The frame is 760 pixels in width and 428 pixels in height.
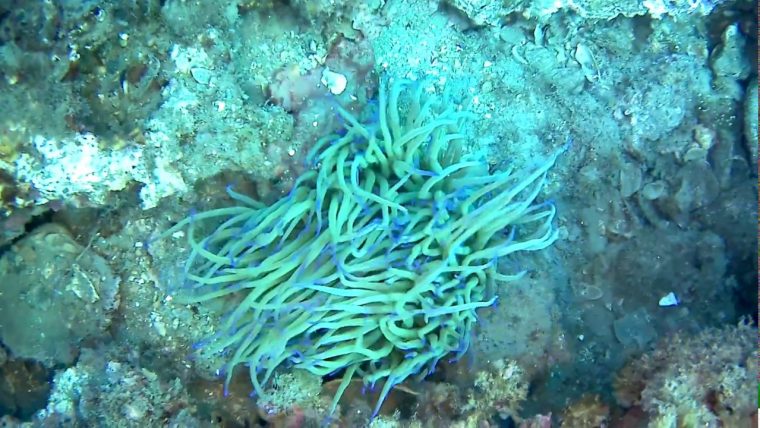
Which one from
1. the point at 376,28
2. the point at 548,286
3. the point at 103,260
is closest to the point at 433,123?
the point at 376,28

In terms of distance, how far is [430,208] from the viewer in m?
3.37

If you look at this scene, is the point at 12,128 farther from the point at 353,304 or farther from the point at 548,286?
the point at 548,286

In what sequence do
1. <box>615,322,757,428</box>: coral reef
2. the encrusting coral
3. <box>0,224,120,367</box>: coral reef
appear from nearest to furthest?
<box>615,322,757,428</box>: coral reef
the encrusting coral
<box>0,224,120,367</box>: coral reef

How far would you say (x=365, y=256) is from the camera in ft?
10.9

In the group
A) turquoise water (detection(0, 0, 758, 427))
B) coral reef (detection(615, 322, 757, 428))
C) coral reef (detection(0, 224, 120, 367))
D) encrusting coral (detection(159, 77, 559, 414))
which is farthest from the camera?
coral reef (detection(0, 224, 120, 367))

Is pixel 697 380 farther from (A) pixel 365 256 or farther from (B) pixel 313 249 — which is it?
(B) pixel 313 249

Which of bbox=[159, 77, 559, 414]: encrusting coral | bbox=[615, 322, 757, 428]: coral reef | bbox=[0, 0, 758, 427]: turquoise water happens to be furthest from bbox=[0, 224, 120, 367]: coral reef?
bbox=[615, 322, 757, 428]: coral reef

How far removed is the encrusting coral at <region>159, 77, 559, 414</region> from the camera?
328 cm

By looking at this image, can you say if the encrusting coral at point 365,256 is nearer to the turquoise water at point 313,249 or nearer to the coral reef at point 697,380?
the turquoise water at point 313,249

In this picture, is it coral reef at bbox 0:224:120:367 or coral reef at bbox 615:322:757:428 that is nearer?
coral reef at bbox 615:322:757:428

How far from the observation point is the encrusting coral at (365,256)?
10.8 ft

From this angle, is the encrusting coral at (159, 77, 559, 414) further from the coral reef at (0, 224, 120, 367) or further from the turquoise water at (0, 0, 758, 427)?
the coral reef at (0, 224, 120, 367)

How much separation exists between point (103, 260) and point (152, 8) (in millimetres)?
1443

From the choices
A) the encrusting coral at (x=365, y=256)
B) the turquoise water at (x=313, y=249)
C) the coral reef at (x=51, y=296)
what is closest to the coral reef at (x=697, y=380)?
the turquoise water at (x=313, y=249)
